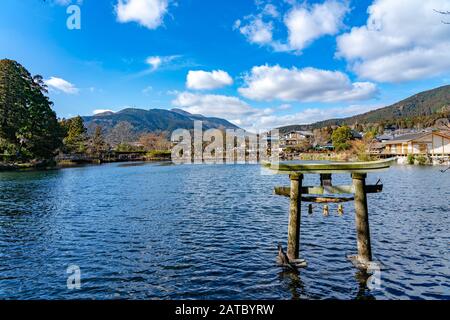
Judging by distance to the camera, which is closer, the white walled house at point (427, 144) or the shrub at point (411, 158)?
the shrub at point (411, 158)

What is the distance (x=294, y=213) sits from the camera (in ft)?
28.4

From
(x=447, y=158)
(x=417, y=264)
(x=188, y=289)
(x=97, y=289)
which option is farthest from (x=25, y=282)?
(x=447, y=158)

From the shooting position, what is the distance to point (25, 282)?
8.37 metres

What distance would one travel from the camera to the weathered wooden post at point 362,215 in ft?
26.2

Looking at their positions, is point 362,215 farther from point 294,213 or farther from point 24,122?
point 24,122

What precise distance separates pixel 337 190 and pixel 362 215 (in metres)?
0.89

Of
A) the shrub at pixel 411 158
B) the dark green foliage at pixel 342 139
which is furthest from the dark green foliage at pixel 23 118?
the shrub at pixel 411 158

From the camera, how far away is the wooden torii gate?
786 cm

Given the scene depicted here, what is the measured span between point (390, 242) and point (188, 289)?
25.5 feet

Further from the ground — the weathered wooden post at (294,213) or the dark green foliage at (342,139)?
the dark green foliage at (342,139)
